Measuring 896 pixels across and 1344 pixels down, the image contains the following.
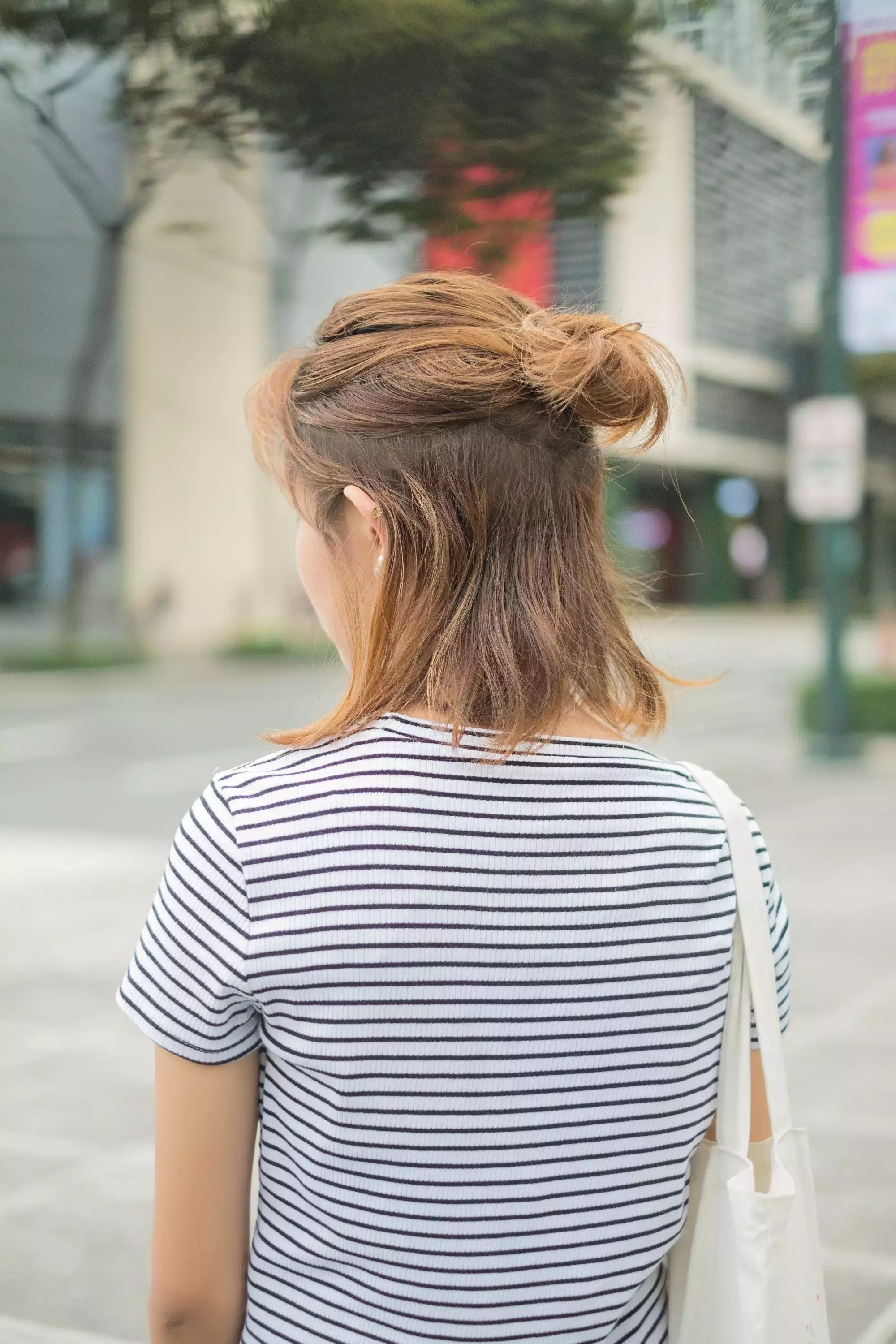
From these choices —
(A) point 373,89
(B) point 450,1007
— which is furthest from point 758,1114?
(A) point 373,89

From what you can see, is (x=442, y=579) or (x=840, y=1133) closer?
(x=442, y=579)

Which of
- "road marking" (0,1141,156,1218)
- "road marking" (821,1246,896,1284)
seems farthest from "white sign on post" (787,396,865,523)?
"road marking" (0,1141,156,1218)

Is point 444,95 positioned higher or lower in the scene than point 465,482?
higher

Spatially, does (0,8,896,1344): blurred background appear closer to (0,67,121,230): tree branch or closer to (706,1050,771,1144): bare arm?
(0,67,121,230): tree branch

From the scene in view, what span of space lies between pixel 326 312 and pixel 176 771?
9.47 meters

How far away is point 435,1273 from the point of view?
120 cm

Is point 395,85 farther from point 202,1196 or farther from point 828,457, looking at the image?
point 828,457

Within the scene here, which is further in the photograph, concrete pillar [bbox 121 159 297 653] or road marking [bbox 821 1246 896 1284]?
concrete pillar [bbox 121 159 297 653]

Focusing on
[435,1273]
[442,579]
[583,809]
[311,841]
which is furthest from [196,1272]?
[442,579]

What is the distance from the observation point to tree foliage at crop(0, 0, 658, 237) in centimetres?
271

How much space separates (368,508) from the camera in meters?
1.20

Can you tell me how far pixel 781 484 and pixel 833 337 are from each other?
32.2m

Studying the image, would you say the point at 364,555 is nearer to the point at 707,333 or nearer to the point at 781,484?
the point at 707,333

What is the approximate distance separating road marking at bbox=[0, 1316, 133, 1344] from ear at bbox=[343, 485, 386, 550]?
6.61 ft
